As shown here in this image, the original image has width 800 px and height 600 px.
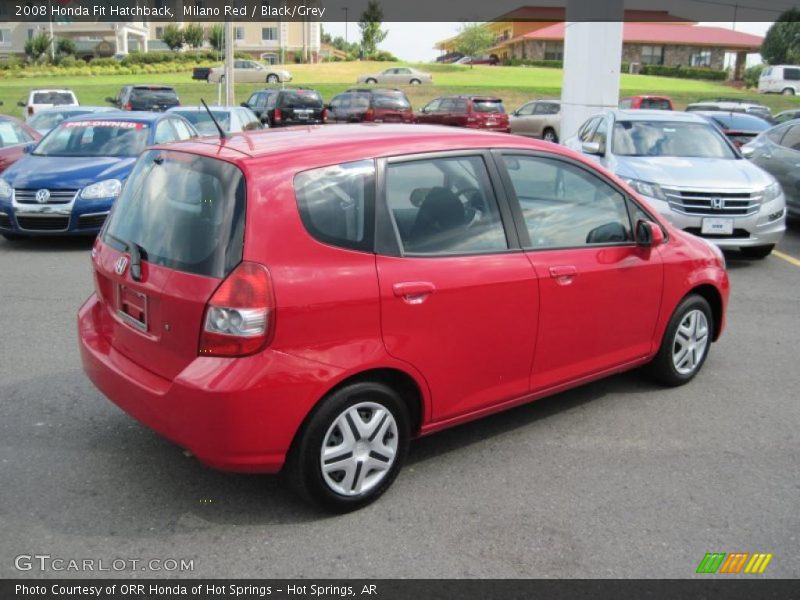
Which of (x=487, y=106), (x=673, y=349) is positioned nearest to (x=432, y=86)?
(x=487, y=106)

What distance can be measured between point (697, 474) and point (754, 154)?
10.3 metres

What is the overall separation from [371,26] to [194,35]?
1838 cm

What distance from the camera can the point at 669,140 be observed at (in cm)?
1035

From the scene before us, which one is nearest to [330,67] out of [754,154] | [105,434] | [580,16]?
[580,16]

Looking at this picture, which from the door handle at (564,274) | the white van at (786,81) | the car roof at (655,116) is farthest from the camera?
the white van at (786,81)

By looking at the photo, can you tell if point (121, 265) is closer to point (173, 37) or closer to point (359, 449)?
point (359, 449)

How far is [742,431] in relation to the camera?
185 inches

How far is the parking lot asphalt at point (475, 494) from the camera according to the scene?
11.1ft

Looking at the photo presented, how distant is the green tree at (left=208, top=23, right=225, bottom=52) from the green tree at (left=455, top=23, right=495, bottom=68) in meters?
28.4

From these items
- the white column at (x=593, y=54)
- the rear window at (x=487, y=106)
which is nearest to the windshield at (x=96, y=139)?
the white column at (x=593, y=54)

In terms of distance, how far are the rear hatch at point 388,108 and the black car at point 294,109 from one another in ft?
5.68

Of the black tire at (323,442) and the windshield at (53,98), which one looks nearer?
the black tire at (323,442)

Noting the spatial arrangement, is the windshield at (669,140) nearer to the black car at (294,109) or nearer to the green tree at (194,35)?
the black car at (294,109)

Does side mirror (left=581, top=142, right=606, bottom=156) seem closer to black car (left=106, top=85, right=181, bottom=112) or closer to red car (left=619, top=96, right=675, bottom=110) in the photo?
red car (left=619, top=96, right=675, bottom=110)
